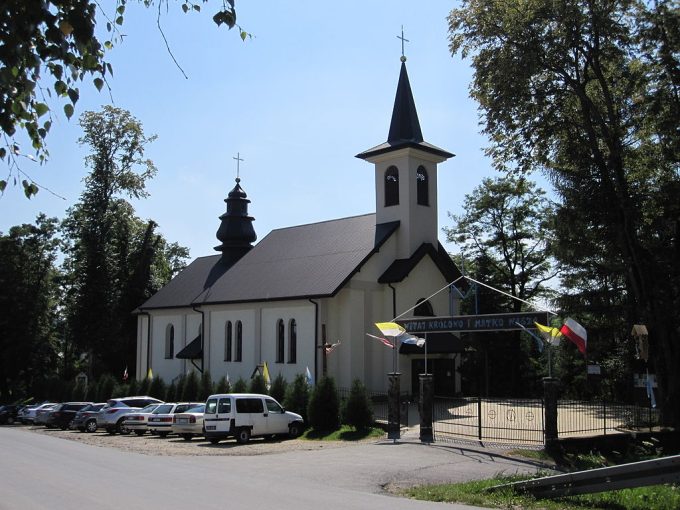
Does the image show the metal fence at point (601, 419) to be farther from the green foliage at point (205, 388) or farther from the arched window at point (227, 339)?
the arched window at point (227, 339)

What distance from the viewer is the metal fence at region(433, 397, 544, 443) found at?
21.1 m

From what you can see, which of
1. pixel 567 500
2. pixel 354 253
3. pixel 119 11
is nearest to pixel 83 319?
pixel 354 253

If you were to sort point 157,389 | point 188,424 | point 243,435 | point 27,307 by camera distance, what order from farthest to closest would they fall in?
point 27,307 < point 157,389 < point 188,424 < point 243,435

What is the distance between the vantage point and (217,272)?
4478 centimetres

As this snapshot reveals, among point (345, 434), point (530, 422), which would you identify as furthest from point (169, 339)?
point (530, 422)

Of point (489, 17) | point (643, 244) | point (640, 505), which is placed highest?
point (489, 17)

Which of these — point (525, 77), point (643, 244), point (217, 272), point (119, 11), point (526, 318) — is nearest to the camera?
point (119, 11)

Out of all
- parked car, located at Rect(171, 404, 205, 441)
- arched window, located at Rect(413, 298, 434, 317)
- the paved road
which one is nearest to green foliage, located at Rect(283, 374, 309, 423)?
parked car, located at Rect(171, 404, 205, 441)

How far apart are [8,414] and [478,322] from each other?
107 feet

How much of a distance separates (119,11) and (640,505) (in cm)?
1079

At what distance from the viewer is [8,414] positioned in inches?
1639

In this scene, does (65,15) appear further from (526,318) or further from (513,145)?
(513,145)

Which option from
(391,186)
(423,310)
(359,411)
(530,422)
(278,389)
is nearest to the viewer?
(530,422)

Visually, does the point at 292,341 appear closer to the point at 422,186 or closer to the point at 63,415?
the point at 422,186
